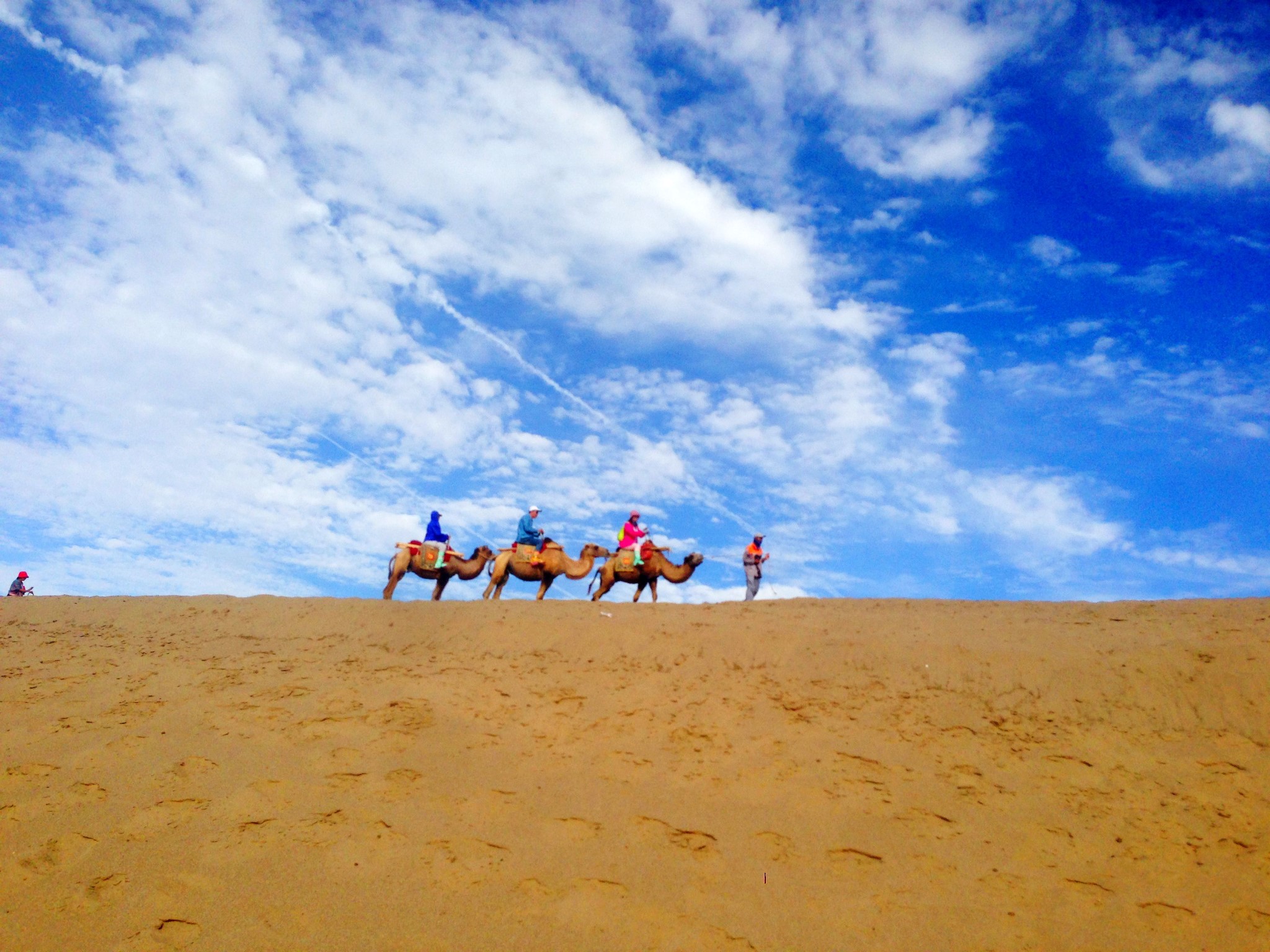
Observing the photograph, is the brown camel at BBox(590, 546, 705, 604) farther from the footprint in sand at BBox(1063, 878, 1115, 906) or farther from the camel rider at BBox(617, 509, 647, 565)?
the footprint in sand at BBox(1063, 878, 1115, 906)

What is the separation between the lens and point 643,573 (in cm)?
1966

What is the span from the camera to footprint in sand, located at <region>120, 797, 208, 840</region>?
8242mm

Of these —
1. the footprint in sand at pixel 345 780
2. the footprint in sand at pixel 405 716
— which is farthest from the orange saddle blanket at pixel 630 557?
the footprint in sand at pixel 345 780

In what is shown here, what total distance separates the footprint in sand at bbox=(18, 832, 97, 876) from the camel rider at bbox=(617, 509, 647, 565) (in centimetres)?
1280

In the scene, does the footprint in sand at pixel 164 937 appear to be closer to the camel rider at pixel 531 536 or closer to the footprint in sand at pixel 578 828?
the footprint in sand at pixel 578 828

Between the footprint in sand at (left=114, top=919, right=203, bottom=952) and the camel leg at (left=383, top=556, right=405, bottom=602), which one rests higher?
the camel leg at (left=383, top=556, right=405, bottom=602)

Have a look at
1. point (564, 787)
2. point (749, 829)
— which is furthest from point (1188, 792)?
point (564, 787)

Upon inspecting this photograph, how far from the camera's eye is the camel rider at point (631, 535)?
19.7 m

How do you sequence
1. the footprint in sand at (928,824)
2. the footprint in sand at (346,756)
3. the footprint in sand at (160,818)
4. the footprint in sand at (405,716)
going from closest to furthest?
the footprint in sand at (928,824), the footprint in sand at (160,818), the footprint in sand at (346,756), the footprint in sand at (405,716)

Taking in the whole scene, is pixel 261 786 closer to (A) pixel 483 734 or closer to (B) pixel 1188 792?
(A) pixel 483 734

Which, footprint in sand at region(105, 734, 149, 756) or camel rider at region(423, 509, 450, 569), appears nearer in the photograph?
footprint in sand at region(105, 734, 149, 756)

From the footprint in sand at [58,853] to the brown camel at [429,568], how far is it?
11.5 metres

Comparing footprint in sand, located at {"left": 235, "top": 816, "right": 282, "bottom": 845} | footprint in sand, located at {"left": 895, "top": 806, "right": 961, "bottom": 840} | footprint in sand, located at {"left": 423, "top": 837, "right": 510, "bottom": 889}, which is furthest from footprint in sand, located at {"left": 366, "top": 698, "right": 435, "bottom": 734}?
footprint in sand, located at {"left": 895, "top": 806, "right": 961, "bottom": 840}

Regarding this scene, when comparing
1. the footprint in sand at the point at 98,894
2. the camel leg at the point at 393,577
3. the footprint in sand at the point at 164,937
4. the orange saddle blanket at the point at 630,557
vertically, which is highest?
the orange saddle blanket at the point at 630,557
